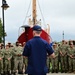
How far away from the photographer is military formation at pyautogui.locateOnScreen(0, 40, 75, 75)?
742 inches

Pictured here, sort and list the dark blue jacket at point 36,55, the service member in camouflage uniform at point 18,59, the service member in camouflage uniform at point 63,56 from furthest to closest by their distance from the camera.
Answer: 1. the service member in camouflage uniform at point 63,56
2. the service member in camouflage uniform at point 18,59
3. the dark blue jacket at point 36,55

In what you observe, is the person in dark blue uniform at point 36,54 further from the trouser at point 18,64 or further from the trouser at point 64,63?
the trouser at point 64,63

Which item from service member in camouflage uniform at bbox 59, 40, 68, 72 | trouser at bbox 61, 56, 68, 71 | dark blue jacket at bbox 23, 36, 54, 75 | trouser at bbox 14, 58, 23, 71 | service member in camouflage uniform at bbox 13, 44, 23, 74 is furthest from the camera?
trouser at bbox 61, 56, 68, 71

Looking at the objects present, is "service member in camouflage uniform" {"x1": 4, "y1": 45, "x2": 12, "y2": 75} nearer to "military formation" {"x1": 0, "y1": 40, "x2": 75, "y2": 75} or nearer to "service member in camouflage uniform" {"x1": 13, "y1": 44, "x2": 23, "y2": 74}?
"military formation" {"x1": 0, "y1": 40, "x2": 75, "y2": 75}

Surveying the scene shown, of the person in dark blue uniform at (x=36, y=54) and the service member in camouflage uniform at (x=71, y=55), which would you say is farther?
the service member in camouflage uniform at (x=71, y=55)

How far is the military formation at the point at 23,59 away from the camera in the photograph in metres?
18.9

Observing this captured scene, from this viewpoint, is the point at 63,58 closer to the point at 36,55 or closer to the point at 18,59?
the point at 18,59

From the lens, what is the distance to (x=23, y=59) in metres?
19.7

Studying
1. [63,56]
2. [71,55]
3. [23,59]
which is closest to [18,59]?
[23,59]

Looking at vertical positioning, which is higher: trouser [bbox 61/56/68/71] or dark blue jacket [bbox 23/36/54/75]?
dark blue jacket [bbox 23/36/54/75]

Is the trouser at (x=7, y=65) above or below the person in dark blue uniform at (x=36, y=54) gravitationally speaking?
below

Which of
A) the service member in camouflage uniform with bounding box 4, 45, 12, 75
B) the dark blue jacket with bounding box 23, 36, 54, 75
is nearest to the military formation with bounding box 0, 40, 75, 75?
the service member in camouflage uniform with bounding box 4, 45, 12, 75

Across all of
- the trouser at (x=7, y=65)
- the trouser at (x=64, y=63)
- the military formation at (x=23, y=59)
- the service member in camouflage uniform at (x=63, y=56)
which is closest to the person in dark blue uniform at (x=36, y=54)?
the military formation at (x=23, y=59)

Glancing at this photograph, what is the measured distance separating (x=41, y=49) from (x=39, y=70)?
475 millimetres
